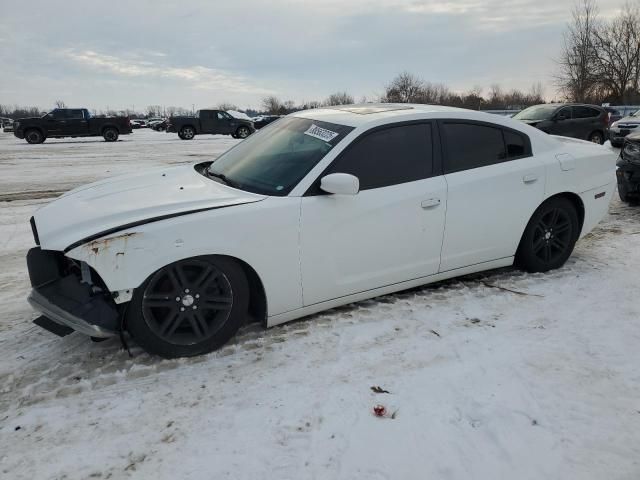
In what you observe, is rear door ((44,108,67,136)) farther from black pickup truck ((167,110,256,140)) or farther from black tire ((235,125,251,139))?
black tire ((235,125,251,139))

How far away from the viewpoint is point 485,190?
382 cm

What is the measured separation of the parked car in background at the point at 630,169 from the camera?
653 centimetres

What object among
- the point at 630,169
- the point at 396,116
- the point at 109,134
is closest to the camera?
the point at 396,116

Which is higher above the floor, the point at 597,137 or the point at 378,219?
the point at 597,137

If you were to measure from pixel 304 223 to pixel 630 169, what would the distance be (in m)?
5.69

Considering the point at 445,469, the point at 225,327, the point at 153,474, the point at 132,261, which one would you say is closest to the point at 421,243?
the point at 225,327

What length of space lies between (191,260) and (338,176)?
3.49ft

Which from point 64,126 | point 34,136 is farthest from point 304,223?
point 34,136

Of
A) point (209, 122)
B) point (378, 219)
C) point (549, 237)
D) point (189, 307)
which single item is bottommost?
point (189, 307)

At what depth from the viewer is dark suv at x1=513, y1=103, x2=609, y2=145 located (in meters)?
14.7

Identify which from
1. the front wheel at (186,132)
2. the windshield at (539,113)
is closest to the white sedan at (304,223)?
the windshield at (539,113)

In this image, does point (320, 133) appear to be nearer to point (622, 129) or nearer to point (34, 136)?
point (622, 129)

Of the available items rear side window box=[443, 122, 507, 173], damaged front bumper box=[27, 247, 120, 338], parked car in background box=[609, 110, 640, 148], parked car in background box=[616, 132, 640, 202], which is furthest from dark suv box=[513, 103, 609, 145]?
damaged front bumper box=[27, 247, 120, 338]

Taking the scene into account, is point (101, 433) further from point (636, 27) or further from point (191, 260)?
point (636, 27)
